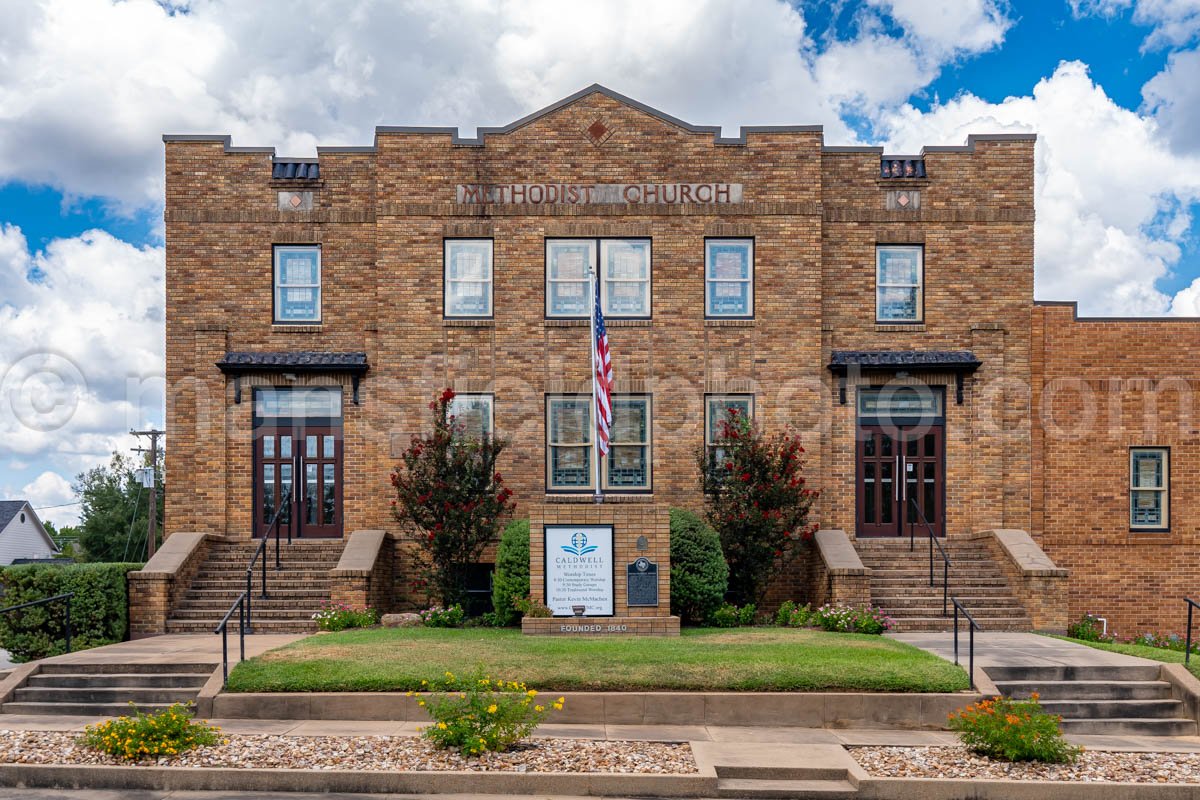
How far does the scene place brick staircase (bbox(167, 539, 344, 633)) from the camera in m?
17.5

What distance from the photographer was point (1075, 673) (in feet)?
43.2

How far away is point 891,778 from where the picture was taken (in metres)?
9.80

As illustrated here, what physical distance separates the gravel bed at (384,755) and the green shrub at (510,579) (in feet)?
18.2

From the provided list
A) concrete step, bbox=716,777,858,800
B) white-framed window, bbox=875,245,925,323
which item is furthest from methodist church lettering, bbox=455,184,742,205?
concrete step, bbox=716,777,858,800

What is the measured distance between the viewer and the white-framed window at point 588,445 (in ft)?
65.7

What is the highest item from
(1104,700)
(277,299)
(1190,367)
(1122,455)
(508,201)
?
(508,201)

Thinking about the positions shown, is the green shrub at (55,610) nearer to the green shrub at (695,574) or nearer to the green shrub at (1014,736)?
the green shrub at (695,574)

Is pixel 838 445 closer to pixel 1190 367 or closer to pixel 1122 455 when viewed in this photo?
pixel 1122 455

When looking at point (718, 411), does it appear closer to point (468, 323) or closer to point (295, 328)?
point (468, 323)

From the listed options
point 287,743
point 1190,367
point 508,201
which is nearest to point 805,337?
point 508,201

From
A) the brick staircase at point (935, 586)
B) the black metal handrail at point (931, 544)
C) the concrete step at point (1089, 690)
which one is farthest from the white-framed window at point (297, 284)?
the concrete step at point (1089, 690)

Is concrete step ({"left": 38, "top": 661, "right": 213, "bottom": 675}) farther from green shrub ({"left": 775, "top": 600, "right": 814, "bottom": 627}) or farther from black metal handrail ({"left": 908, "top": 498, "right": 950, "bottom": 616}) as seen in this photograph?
black metal handrail ({"left": 908, "top": 498, "right": 950, "bottom": 616})

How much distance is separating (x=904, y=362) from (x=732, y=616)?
20.1 ft

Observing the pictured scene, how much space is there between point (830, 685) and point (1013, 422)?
997 cm
